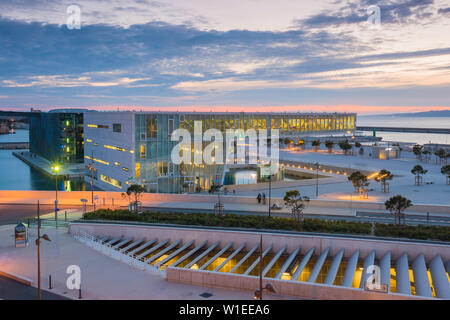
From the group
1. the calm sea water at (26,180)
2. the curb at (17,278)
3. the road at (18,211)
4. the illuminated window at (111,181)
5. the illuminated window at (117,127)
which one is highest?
the illuminated window at (117,127)

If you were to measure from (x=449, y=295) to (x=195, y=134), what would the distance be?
3781 centimetres

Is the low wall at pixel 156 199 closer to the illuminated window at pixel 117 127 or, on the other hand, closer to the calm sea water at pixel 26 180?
the illuminated window at pixel 117 127

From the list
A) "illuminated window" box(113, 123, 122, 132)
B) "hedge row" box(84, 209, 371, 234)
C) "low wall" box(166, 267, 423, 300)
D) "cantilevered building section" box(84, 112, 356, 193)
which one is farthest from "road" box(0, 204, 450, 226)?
"illuminated window" box(113, 123, 122, 132)

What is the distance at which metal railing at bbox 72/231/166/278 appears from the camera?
2228 cm

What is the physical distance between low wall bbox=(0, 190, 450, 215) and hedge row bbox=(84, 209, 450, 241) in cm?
574

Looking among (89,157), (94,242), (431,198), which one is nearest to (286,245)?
(94,242)

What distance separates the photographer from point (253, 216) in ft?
99.2

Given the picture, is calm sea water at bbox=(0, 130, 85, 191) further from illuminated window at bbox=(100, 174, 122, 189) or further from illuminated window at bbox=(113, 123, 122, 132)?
illuminated window at bbox=(113, 123, 122, 132)

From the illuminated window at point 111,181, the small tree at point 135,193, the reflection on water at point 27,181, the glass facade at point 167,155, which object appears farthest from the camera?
the reflection on water at point 27,181

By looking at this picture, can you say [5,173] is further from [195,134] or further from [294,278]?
[294,278]

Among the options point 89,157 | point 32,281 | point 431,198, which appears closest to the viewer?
point 32,281

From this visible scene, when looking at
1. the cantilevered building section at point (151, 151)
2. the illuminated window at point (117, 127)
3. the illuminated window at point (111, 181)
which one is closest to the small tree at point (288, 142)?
the cantilevered building section at point (151, 151)

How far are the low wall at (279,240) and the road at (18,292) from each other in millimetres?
8953

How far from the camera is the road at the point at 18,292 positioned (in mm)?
18194
